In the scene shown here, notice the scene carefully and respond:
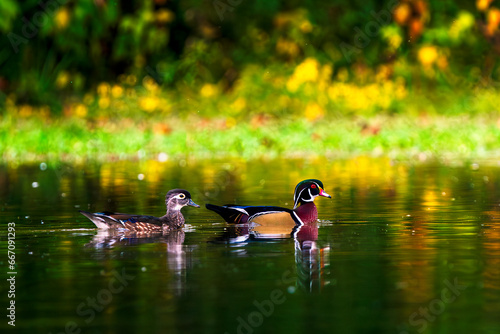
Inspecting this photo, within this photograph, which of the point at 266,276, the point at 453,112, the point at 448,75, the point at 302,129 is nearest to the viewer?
the point at 266,276

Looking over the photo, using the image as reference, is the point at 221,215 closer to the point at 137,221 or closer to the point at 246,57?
the point at 137,221

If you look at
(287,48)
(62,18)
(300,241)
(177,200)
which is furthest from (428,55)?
(300,241)

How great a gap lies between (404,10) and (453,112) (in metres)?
2.95

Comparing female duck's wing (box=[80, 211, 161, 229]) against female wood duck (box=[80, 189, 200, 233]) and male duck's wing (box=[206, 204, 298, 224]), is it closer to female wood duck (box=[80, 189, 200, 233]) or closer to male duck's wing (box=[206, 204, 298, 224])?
female wood duck (box=[80, 189, 200, 233])

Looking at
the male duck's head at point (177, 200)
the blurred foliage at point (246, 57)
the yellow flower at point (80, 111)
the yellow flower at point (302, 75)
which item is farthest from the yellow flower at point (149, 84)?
the male duck's head at point (177, 200)

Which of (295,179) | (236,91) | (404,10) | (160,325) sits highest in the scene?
(404,10)

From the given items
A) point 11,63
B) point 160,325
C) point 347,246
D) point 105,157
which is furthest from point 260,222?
point 11,63

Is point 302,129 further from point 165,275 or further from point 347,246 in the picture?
point 165,275

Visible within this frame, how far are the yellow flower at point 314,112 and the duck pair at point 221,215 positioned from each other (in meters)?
13.4

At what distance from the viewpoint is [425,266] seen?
8.44m

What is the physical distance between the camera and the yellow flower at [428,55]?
28031mm

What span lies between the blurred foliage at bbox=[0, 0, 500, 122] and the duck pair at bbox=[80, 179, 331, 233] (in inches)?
533

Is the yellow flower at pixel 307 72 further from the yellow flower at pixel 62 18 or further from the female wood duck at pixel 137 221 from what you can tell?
the female wood duck at pixel 137 221

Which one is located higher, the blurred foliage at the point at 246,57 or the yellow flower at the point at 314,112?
the blurred foliage at the point at 246,57
